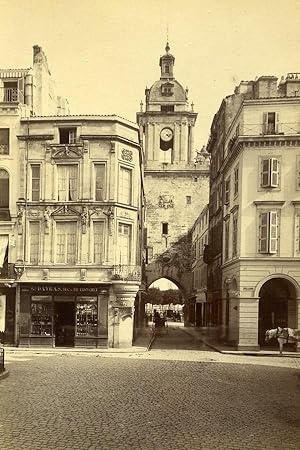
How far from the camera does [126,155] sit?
97.1ft

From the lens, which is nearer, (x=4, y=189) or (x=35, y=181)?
(x=35, y=181)

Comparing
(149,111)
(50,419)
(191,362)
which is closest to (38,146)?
(191,362)

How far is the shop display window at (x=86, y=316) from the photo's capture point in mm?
28156

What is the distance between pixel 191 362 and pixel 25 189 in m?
12.7

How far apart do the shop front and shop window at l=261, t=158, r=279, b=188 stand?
9449 millimetres

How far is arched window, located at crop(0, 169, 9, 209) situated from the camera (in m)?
29.3

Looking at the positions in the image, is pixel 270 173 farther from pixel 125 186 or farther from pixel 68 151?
pixel 68 151

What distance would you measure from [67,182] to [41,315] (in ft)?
22.4

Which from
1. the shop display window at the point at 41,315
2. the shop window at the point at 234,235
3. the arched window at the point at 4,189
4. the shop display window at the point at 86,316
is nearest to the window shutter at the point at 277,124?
the shop window at the point at 234,235

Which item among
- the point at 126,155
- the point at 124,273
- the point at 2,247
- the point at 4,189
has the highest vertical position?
the point at 126,155

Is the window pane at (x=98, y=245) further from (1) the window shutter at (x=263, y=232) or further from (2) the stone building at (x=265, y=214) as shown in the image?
(1) the window shutter at (x=263, y=232)

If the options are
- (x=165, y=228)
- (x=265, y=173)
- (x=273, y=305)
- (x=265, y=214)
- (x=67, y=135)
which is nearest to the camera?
(x=265, y=214)

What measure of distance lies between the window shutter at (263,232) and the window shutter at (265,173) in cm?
148

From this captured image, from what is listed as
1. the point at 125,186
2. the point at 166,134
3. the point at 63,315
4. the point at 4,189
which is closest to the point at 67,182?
the point at 125,186
